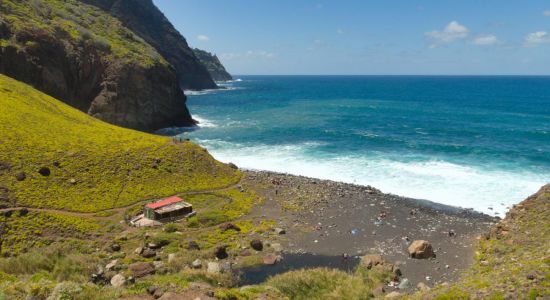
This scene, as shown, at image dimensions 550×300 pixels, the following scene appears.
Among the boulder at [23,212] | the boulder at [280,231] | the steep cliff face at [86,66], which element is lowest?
the boulder at [280,231]

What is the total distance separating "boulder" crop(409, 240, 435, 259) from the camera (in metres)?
34.2

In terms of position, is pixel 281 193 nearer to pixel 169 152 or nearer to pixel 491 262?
pixel 169 152

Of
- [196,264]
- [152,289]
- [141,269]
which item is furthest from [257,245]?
[152,289]

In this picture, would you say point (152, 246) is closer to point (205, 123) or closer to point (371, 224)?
point (371, 224)

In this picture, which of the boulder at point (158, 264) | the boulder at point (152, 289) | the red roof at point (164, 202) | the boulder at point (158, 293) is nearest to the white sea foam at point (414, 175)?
the red roof at point (164, 202)

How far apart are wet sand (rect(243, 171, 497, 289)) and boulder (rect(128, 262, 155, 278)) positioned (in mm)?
11932

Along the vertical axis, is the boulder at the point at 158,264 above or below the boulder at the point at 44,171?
below

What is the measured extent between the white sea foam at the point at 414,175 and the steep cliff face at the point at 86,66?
25166mm

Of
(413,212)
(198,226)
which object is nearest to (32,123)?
(198,226)

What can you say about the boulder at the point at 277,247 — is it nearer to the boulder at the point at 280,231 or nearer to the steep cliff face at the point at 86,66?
the boulder at the point at 280,231

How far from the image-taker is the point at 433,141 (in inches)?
3305

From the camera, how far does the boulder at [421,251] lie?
34.2 meters

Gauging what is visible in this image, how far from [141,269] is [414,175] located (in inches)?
1753

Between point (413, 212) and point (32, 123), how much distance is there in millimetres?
47608
